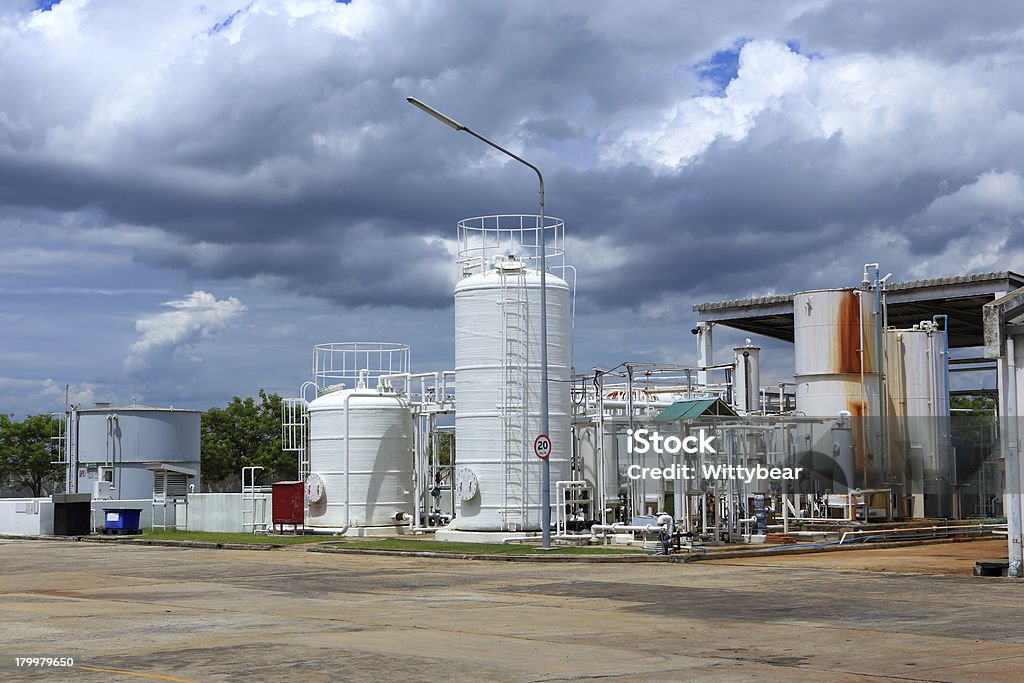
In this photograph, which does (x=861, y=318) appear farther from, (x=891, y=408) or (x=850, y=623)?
(x=850, y=623)

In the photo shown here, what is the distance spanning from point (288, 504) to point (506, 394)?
10.3 meters

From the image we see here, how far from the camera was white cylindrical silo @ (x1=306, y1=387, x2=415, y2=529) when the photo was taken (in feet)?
130

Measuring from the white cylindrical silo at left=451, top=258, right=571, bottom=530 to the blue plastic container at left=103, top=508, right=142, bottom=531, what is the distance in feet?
50.0

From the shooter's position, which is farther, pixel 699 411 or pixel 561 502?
pixel 561 502

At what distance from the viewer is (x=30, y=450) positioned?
70.7 metres

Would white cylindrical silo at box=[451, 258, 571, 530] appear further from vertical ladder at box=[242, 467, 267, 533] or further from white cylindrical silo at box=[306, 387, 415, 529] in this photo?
vertical ladder at box=[242, 467, 267, 533]

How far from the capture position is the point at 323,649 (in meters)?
12.9

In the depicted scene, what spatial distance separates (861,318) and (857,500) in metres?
5.56

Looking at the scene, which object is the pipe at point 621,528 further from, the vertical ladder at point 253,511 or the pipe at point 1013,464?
the vertical ladder at point 253,511

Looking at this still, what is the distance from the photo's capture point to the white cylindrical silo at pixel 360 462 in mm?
39688

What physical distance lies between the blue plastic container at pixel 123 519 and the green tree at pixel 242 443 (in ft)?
101

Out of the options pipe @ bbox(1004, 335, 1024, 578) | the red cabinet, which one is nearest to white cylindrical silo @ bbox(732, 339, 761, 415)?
the red cabinet

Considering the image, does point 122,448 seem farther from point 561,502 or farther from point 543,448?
point 543,448

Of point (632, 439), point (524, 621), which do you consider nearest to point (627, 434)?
point (632, 439)
